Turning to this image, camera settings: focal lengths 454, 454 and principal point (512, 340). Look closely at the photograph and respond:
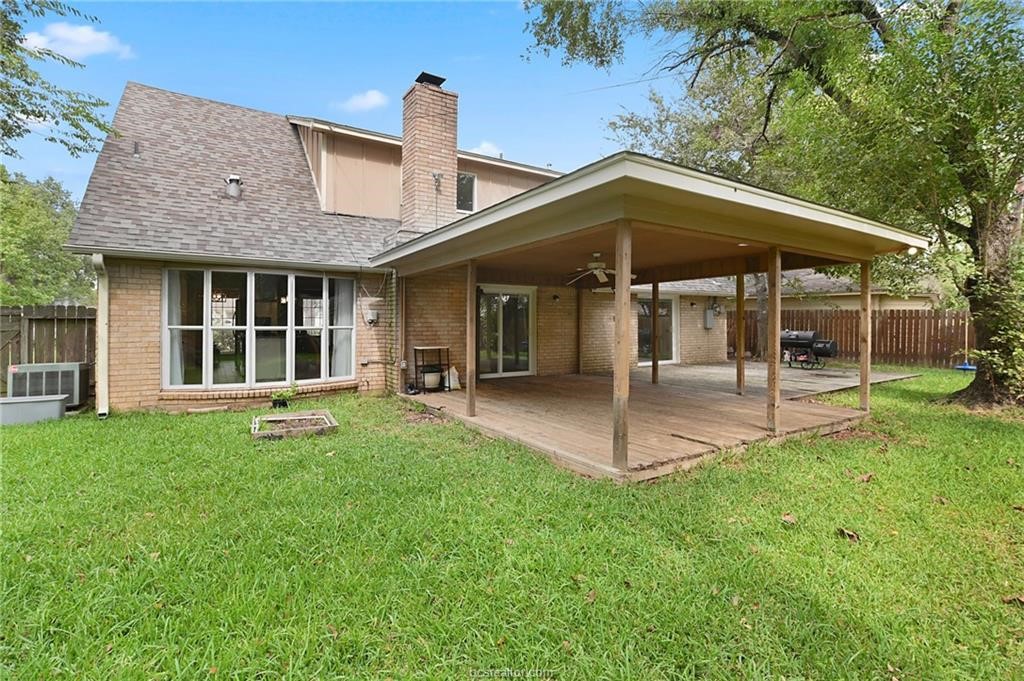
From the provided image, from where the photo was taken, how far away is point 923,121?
21.5 feet

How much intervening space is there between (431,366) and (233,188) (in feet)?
16.6

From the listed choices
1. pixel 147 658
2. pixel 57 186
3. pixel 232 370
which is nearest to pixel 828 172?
pixel 147 658

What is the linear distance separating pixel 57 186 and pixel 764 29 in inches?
1853

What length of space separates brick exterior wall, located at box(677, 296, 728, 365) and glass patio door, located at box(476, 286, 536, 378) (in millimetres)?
5953

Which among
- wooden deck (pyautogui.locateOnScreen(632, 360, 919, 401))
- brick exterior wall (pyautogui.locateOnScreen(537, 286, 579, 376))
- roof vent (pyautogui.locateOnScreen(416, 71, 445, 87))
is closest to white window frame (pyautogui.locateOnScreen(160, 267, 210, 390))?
roof vent (pyautogui.locateOnScreen(416, 71, 445, 87))

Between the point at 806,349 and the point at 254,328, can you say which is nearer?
the point at 254,328

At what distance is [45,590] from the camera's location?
2.63 meters

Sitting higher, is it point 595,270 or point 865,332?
point 595,270

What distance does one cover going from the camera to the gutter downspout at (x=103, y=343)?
6793 mm

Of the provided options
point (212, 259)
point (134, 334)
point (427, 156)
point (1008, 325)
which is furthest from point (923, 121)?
point (134, 334)

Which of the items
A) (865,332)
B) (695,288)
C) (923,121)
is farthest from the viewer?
(695,288)

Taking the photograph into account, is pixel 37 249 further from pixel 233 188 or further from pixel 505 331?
pixel 505 331

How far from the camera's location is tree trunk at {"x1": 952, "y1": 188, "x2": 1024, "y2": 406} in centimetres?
725

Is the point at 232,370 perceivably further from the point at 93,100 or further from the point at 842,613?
the point at 842,613
